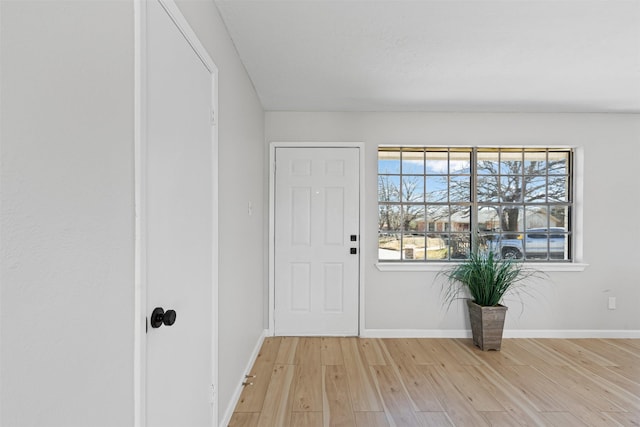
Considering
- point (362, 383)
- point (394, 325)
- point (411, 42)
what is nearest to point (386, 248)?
point (394, 325)

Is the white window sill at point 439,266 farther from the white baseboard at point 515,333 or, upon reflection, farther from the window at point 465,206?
the white baseboard at point 515,333

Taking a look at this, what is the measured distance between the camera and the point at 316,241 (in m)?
3.50

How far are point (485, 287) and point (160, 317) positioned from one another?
3058 mm

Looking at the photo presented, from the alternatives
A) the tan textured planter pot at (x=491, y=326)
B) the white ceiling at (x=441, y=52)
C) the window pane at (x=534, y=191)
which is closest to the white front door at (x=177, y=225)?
the white ceiling at (x=441, y=52)

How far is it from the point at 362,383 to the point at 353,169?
204 cm

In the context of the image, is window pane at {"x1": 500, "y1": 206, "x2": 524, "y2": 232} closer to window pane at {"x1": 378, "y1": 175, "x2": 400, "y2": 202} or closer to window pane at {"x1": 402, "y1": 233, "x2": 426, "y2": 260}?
window pane at {"x1": 402, "y1": 233, "x2": 426, "y2": 260}

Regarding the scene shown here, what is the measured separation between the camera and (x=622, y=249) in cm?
351

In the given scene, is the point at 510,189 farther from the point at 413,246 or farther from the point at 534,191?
the point at 413,246

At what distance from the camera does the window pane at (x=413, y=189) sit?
3.62 m

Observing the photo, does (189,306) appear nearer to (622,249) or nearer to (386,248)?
(386,248)

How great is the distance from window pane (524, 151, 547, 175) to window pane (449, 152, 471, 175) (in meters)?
0.65

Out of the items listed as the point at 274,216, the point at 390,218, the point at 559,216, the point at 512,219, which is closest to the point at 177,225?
the point at 274,216

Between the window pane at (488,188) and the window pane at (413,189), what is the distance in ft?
2.11

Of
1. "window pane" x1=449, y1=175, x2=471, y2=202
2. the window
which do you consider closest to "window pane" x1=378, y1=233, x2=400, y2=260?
the window
